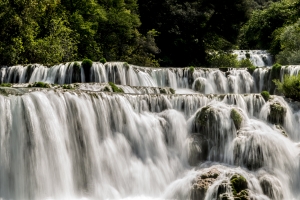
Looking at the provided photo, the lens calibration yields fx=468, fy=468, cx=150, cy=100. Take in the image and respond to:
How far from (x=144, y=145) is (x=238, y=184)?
405cm

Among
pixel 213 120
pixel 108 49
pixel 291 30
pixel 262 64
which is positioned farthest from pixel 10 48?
pixel 262 64

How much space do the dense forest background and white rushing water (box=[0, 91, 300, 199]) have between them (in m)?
13.0

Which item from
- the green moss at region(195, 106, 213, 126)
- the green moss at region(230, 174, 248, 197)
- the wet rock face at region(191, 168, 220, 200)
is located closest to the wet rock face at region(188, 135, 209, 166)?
the green moss at region(195, 106, 213, 126)

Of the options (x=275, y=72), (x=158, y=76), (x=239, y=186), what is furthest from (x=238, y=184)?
(x=158, y=76)

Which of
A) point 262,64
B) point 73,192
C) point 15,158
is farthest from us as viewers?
point 262,64

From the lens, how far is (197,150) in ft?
55.5

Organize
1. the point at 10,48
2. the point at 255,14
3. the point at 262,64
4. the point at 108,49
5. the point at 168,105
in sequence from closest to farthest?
the point at 168,105, the point at 10,48, the point at 108,49, the point at 262,64, the point at 255,14

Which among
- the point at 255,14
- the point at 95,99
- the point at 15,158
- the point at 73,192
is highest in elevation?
the point at 255,14

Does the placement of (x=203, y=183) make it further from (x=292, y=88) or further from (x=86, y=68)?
(x=86, y=68)

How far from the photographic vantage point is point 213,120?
17.2 m

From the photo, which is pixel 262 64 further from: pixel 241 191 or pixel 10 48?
pixel 241 191

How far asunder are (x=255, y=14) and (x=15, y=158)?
48.3 metres

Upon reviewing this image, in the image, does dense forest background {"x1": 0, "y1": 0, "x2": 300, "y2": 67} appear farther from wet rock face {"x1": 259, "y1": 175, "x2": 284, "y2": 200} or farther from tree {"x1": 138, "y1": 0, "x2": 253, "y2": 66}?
wet rock face {"x1": 259, "y1": 175, "x2": 284, "y2": 200}

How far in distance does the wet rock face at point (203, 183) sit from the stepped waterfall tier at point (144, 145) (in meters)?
0.03
